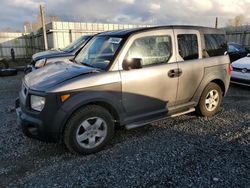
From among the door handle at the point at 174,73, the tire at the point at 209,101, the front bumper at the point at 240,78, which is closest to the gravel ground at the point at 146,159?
the tire at the point at 209,101

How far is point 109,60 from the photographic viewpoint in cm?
361

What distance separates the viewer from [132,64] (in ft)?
11.6

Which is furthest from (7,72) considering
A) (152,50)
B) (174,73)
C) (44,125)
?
(174,73)

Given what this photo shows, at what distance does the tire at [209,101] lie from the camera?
4.68m

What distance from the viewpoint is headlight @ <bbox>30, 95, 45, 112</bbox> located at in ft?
10.3

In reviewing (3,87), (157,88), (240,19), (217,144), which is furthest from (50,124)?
(240,19)

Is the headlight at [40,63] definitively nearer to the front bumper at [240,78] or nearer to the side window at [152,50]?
the side window at [152,50]

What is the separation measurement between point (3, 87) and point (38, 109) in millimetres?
5704

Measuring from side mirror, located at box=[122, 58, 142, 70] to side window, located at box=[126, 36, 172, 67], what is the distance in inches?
4.2

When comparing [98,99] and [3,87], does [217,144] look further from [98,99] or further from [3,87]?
[3,87]

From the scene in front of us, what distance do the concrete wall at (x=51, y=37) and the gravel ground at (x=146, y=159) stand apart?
10105 millimetres

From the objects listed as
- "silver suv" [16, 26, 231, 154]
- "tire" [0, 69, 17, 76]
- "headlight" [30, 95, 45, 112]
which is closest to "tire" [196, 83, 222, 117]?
"silver suv" [16, 26, 231, 154]

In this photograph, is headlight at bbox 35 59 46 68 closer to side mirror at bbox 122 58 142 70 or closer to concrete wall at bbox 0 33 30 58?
side mirror at bbox 122 58 142 70

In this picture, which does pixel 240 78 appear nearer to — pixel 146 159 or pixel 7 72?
pixel 146 159
